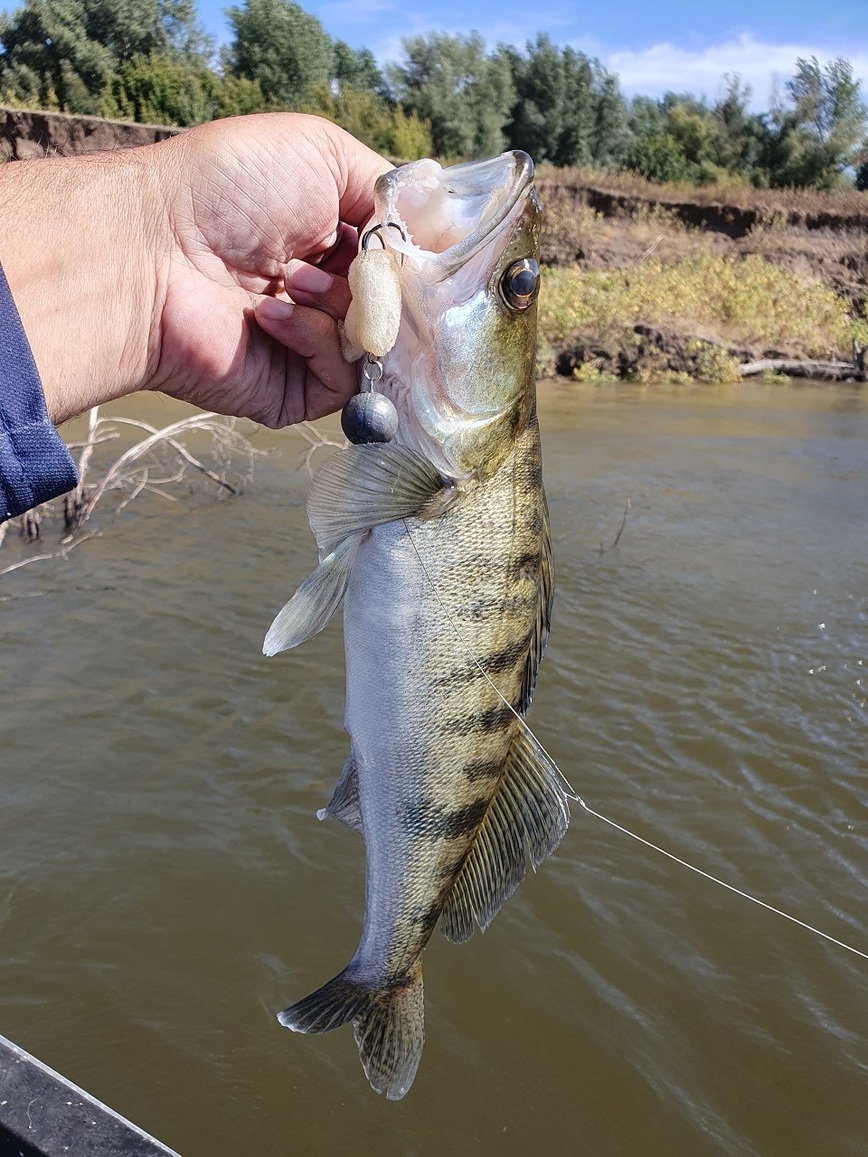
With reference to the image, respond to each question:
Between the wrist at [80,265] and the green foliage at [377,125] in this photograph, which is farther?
the green foliage at [377,125]

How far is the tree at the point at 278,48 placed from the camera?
123 ft

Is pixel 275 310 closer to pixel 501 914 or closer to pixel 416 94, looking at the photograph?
pixel 501 914

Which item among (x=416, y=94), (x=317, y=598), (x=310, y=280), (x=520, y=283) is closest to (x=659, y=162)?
(x=416, y=94)

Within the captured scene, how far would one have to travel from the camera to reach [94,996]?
11.7 ft

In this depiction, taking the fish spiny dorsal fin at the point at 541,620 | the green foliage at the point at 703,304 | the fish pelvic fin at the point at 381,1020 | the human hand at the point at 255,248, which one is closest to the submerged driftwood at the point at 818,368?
the green foliage at the point at 703,304

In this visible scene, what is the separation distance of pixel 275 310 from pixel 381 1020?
1.78 m

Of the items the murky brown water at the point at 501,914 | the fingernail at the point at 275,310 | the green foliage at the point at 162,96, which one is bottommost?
the murky brown water at the point at 501,914

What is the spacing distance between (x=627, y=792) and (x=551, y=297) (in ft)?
63.4

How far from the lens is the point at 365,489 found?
1.92 m

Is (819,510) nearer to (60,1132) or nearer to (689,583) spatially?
(689,583)

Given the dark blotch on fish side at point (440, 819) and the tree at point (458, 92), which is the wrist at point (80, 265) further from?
the tree at point (458, 92)

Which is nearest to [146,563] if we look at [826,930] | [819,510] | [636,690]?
[636,690]

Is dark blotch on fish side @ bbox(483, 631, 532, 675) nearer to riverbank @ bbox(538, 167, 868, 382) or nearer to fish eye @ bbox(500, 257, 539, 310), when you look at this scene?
fish eye @ bbox(500, 257, 539, 310)

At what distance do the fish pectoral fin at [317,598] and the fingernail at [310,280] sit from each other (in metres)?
0.75
